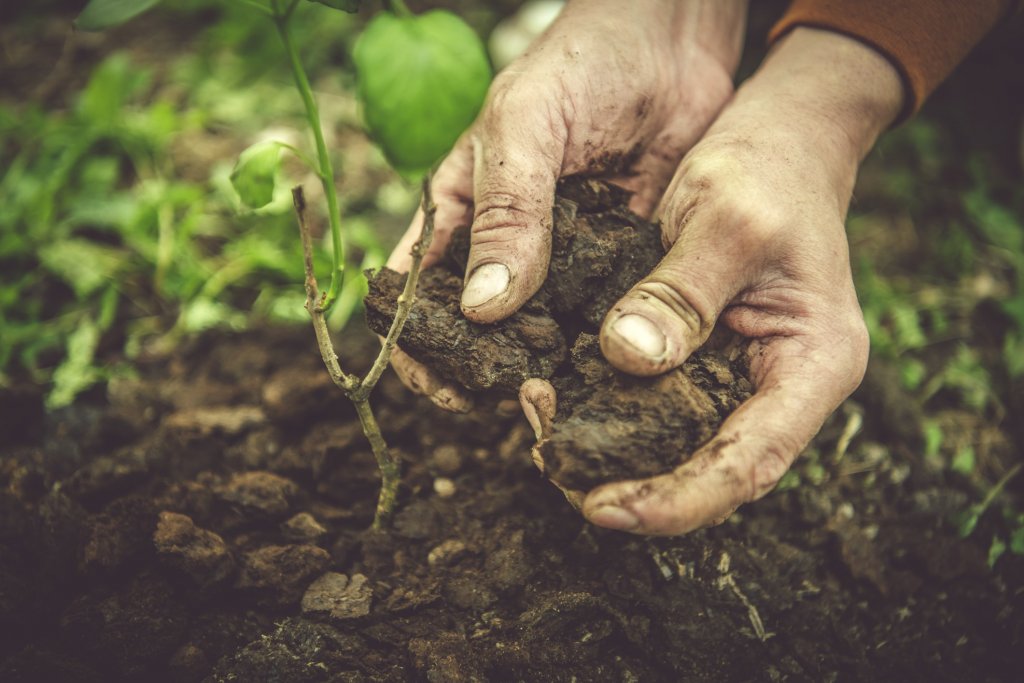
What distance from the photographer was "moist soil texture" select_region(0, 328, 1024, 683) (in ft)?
5.45

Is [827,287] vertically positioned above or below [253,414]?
above

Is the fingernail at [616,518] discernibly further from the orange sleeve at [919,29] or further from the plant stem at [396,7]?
the orange sleeve at [919,29]

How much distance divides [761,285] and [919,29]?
1.18 meters

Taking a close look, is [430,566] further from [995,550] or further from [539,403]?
[995,550]

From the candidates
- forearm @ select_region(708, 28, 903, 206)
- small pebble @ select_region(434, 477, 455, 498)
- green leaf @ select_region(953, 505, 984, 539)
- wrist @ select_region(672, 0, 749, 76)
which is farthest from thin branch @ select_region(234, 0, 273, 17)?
green leaf @ select_region(953, 505, 984, 539)

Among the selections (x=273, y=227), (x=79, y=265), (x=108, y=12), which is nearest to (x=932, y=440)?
(x=108, y=12)

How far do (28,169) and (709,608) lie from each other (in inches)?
150

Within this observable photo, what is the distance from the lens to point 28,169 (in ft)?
11.0

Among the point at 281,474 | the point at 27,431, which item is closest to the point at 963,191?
the point at 281,474

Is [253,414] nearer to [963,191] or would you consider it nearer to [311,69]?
[311,69]

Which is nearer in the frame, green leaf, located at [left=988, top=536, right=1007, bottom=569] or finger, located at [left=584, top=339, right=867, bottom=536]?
finger, located at [left=584, top=339, right=867, bottom=536]

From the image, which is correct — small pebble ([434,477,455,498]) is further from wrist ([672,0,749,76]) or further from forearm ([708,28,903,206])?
wrist ([672,0,749,76])

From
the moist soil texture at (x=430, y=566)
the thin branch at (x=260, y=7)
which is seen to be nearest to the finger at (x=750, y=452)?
the moist soil texture at (x=430, y=566)

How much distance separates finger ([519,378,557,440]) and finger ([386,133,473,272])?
586 millimetres
